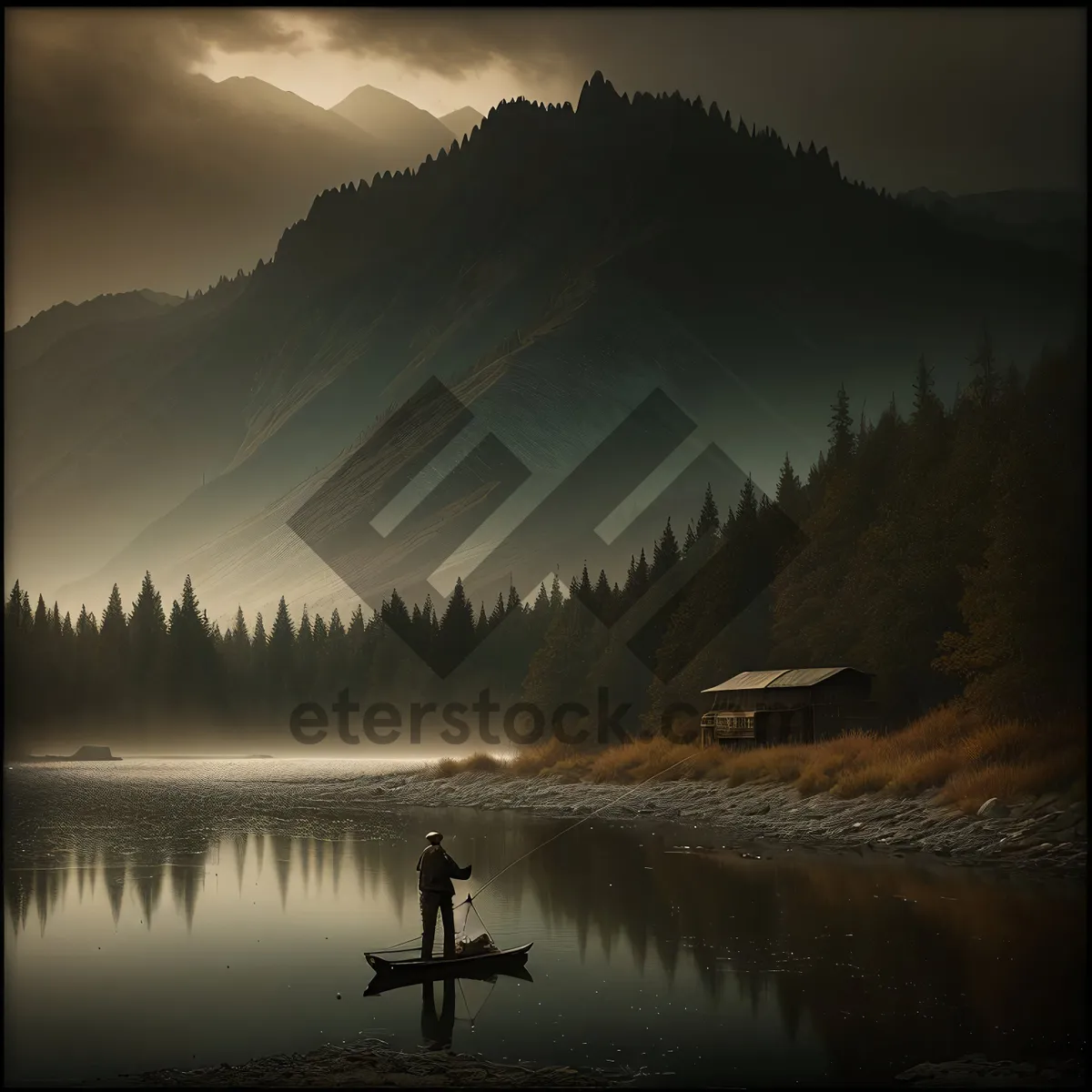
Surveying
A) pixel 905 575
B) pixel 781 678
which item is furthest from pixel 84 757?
pixel 905 575

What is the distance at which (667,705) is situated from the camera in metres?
82.4

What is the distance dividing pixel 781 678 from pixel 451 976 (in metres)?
46.4

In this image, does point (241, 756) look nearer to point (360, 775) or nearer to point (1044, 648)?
point (360, 775)

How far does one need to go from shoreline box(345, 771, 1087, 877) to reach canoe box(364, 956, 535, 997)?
16.6m

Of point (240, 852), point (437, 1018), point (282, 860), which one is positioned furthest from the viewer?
point (240, 852)

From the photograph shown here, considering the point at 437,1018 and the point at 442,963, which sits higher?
the point at 442,963

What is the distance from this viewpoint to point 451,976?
79.8ft

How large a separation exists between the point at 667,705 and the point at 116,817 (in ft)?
112

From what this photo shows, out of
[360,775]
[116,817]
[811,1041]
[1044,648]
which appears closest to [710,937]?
[811,1041]

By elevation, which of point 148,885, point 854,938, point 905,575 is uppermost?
point 905,575

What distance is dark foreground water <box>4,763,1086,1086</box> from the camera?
62.4ft

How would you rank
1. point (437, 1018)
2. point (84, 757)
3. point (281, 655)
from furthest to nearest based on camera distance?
point (281, 655), point (84, 757), point (437, 1018)

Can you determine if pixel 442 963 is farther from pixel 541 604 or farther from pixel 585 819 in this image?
pixel 541 604

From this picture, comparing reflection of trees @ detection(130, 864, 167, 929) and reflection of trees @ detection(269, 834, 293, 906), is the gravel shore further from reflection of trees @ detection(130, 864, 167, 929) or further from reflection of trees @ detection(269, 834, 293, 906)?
reflection of trees @ detection(269, 834, 293, 906)
